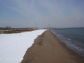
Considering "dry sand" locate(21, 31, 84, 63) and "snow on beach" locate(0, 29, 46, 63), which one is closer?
"snow on beach" locate(0, 29, 46, 63)

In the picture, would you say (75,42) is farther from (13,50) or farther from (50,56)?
(13,50)

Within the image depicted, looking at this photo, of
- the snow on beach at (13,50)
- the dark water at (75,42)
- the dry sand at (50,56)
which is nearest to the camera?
the snow on beach at (13,50)

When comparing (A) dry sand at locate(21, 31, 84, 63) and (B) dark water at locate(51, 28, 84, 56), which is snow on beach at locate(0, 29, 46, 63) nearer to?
(A) dry sand at locate(21, 31, 84, 63)

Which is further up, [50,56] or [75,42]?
[50,56]

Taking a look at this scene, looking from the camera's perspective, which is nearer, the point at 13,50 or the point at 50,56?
the point at 50,56

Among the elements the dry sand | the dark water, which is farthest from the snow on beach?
the dark water

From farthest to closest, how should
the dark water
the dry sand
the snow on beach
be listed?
the dark water
the dry sand
the snow on beach

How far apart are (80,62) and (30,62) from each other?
4.22m

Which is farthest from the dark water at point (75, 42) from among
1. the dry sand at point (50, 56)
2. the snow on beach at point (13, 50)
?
the snow on beach at point (13, 50)

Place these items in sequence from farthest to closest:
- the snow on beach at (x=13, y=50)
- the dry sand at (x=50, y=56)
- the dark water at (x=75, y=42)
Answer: the dark water at (x=75, y=42), the dry sand at (x=50, y=56), the snow on beach at (x=13, y=50)

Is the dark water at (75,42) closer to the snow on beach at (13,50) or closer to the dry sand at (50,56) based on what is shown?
the dry sand at (50,56)

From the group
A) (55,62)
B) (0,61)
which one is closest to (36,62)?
(55,62)

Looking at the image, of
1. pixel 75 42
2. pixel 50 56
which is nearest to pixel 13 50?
pixel 50 56

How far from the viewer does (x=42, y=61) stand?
11.4 m
